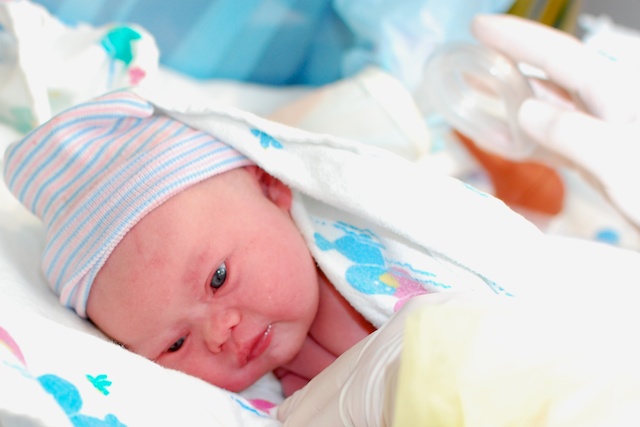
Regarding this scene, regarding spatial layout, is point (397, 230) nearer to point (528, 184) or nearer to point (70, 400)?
point (70, 400)

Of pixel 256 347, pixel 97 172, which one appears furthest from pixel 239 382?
pixel 97 172

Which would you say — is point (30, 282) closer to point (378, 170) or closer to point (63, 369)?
point (63, 369)

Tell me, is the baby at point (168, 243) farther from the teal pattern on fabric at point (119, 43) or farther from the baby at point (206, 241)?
the teal pattern on fabric at point (119, 43)

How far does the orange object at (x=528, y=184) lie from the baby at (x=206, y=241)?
1.81 ft

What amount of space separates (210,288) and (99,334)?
12 cm

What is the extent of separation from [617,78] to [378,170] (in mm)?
404

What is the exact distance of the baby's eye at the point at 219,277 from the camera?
0.74 meters

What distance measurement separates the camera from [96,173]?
2.55ft

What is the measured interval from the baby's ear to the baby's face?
0.05 meters

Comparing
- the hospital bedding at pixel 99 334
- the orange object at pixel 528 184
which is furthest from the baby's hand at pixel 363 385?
the orange object at pixel 528 184

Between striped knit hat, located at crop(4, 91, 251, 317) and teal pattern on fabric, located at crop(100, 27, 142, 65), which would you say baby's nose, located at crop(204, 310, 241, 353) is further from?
teal pattern on fabric, located at crop(100, 27, 142, 65)

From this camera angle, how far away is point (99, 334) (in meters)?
0.75

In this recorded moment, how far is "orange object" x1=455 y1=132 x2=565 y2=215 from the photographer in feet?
4.15

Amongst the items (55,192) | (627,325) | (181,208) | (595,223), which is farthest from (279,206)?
(595,223)
